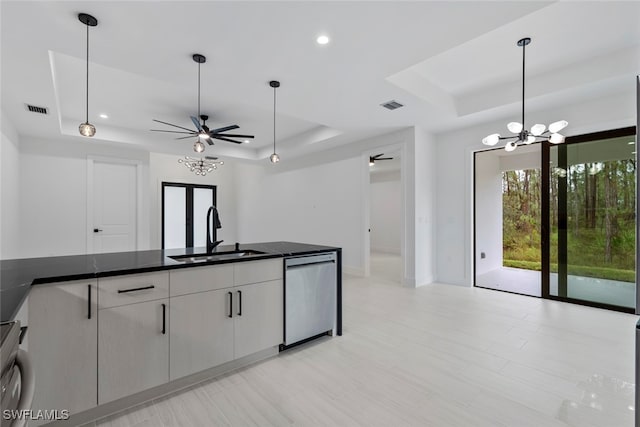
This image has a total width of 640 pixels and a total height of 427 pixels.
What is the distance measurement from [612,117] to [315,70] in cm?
372

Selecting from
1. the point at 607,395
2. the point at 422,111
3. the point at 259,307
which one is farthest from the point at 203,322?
the point at 422,111

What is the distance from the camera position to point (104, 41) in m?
2.45

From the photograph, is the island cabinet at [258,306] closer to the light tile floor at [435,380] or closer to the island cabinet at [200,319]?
the island cabinet at [200,319]

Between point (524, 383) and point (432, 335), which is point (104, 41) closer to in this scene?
point (432, 335)

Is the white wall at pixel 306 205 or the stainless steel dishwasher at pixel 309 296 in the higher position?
the white wall at pixel 306 205

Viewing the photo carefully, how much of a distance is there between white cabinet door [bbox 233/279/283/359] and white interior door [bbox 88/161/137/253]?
567cm

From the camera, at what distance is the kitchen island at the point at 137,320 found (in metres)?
1.56

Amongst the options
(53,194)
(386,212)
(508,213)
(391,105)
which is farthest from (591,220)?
(53,194)

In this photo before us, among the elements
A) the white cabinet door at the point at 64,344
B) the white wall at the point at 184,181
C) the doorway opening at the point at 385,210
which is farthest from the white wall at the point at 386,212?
the white cabinet door at the point at 64,344

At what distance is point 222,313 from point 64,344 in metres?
0.89

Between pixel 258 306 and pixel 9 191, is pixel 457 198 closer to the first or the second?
pixel 258 306

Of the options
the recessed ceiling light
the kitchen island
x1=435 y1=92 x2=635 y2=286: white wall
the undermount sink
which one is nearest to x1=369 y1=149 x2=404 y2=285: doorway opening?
x1=435 y1=92 x2=635 y2=286: white wall

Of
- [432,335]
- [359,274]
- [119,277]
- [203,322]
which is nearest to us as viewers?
[119,277]

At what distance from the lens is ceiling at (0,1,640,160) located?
7.15 feet
